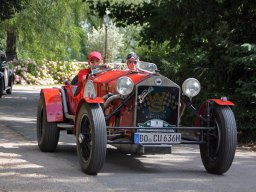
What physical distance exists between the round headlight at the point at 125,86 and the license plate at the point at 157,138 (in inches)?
21.9

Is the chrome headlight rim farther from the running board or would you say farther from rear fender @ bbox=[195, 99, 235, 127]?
the running board

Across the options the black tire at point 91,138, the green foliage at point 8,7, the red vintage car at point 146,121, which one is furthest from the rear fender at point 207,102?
the green foliage at point 8,7

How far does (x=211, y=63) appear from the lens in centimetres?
1323

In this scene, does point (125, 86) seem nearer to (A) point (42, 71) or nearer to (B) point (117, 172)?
(B) point (117, 172)

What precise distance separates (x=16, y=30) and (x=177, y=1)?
23.8 metres

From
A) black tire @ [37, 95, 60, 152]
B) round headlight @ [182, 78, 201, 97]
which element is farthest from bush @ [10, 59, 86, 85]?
round headlight @ [182, 78, 201, 97]

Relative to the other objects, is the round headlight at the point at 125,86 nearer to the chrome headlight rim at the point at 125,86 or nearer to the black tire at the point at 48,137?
the chrome headlight rim at the point at 125,86

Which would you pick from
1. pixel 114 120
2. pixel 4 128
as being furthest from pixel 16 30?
pixel 114 120

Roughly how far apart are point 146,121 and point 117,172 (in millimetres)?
766

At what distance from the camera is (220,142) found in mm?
7938

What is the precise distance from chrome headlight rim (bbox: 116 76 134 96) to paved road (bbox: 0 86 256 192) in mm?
1020

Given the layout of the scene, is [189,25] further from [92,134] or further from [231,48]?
[92,134]

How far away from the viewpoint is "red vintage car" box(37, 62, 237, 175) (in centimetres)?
777

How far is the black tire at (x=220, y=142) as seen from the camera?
309 inches
